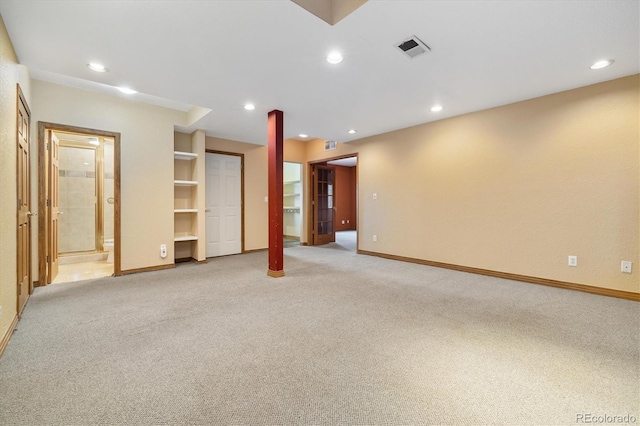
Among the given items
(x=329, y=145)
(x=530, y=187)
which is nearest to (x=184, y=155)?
(x=329, y=145)

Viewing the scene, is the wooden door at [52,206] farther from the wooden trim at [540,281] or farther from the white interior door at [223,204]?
the wooden trim at [540,281]

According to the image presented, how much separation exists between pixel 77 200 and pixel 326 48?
6134 millimetres

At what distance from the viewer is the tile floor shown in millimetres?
3885

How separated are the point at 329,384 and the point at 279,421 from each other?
1.19ft

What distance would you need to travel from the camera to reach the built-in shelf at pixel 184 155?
4623mm

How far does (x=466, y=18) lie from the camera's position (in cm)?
202

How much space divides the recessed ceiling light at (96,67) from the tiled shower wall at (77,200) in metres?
3.83

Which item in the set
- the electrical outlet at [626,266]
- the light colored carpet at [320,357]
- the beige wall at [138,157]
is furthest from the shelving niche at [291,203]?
the electrical outlet at [626,266]

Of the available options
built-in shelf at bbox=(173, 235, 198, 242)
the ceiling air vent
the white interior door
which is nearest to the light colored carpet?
built-in shelf at bbox=(173, 235, 198, 242)

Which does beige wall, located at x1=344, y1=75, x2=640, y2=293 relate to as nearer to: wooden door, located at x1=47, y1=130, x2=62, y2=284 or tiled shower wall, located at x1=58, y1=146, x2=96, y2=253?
wooden door, located at x1=47, y1=130, x2=62, y2=284

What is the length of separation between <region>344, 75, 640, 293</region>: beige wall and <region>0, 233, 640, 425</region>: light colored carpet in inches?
23.8

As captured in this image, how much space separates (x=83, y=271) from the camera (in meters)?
4.36

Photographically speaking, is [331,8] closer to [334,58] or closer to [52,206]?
[334,58]

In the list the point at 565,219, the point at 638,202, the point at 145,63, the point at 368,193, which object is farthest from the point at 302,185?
the point at 638,202
